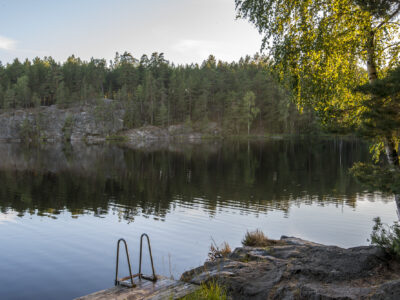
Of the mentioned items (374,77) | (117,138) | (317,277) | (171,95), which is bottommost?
(317,277)

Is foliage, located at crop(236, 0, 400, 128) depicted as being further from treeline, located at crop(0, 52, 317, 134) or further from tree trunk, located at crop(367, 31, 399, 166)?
treeline, located at crop(0, 52, 317, 134)

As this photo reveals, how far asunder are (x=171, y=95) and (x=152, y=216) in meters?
117

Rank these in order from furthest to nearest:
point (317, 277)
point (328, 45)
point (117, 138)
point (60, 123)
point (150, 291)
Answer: point (60, 123)
point (117, 138)
point (328, 45)
point (150, 291)
point (317, 277)

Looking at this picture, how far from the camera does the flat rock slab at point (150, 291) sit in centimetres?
879

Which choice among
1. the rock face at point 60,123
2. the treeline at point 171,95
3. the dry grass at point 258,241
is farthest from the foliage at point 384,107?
the rock face at point 60,123

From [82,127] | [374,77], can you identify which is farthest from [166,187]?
[82,127]

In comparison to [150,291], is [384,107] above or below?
above

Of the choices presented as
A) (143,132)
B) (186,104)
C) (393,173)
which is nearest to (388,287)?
(393,173)

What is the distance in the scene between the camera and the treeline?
12444cm

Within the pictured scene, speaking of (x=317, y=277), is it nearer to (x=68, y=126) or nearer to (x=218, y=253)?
(x=218, y=253)

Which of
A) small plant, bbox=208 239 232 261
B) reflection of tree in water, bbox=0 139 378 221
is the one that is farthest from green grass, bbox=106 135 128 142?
small plant, bbox=208 239 232 261

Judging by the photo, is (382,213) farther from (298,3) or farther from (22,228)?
(22,228)

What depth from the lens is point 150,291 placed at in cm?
935

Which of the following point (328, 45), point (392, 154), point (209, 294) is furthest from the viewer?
point (328, 45)
